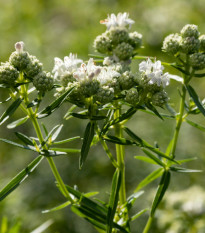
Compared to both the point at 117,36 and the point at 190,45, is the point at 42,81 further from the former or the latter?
the point at 190,45

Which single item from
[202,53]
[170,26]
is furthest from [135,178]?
[202,53]

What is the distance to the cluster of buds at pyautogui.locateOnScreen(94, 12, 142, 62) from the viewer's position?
188 cm

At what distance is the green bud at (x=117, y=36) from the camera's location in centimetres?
197

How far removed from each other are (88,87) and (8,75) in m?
0.32

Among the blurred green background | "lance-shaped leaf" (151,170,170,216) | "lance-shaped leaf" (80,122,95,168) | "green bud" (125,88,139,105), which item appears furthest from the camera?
the blurred green background

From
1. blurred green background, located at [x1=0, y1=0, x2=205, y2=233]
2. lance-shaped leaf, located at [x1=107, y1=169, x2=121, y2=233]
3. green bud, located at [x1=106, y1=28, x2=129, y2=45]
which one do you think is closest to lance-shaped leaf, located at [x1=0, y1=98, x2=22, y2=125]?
lance-shaped leaf, located at [x1=107, y1=169, x2=121, y2=233]

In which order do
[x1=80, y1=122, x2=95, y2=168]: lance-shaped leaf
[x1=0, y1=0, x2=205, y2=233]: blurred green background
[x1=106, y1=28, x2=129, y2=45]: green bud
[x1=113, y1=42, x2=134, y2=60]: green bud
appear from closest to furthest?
1. [x1=80, y1=122, x2=95, y2=168]: lance-shaped leaf
2. [x1=113, y1=42, x2=134, y2=60]: green bud
3. [x1=106, y1=28, x2=129, y2=45]: green bud
4. [x1=0, y1=0, x2=205, y2=233]: blurred green background

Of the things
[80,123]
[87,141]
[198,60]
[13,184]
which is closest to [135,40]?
[198,60]

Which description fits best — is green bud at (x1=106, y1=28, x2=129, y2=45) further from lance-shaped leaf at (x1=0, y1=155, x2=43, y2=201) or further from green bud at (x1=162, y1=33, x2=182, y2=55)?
lance-shaped leaf at (x1=0, y1=155, x2=43, y2=201)

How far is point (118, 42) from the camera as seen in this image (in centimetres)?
197

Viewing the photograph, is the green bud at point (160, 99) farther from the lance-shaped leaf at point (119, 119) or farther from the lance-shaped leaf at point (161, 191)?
the lance-shaped leaf at point (161, 191)

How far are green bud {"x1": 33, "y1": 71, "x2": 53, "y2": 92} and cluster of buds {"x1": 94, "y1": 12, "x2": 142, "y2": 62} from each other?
0.44m

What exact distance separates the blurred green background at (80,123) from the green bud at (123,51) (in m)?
1.53

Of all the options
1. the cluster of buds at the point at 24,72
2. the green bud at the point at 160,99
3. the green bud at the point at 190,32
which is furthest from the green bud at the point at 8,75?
the green bud at the point at 190,32
